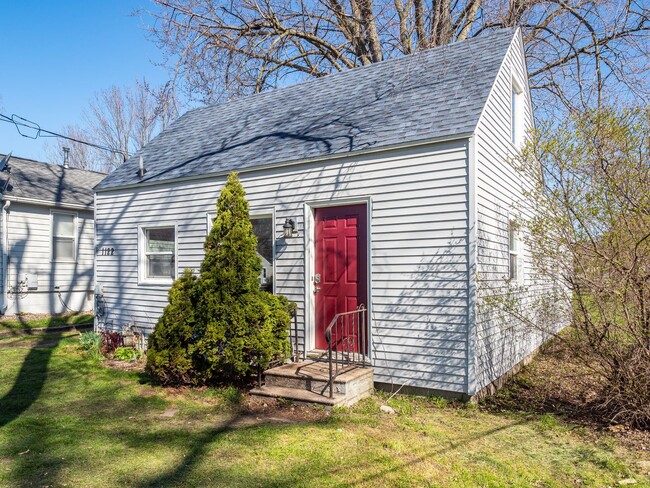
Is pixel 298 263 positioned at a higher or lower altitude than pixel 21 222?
lower

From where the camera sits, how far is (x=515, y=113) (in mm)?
8422

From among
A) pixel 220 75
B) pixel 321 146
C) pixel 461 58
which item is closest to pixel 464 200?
pixel 321 146

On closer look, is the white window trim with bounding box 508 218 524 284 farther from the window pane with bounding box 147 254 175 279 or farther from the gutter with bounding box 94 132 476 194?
the window pane with bounding box 147 254 175 279

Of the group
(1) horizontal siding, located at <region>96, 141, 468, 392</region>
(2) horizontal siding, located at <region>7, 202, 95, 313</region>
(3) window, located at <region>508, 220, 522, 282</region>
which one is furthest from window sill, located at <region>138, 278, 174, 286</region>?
(3) window, located at <region>508, 220, 522, 282</region>

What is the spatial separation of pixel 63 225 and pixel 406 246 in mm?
11982

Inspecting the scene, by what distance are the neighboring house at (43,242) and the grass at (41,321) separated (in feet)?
1.53

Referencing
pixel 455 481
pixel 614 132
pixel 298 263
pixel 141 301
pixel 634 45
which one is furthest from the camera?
pixel 634 45

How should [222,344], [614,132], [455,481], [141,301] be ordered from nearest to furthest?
[455,481] < [614,132] < [222,344] < [141,301]

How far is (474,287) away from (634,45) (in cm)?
1115

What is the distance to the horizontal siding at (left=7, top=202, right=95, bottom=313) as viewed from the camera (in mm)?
12812

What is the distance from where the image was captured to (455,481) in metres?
3.65

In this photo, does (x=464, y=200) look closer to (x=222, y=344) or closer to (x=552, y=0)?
(x=222, y=344)

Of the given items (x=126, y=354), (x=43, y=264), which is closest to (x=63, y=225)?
(x=43, y=264)

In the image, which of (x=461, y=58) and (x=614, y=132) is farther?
(x=461, y=58)
